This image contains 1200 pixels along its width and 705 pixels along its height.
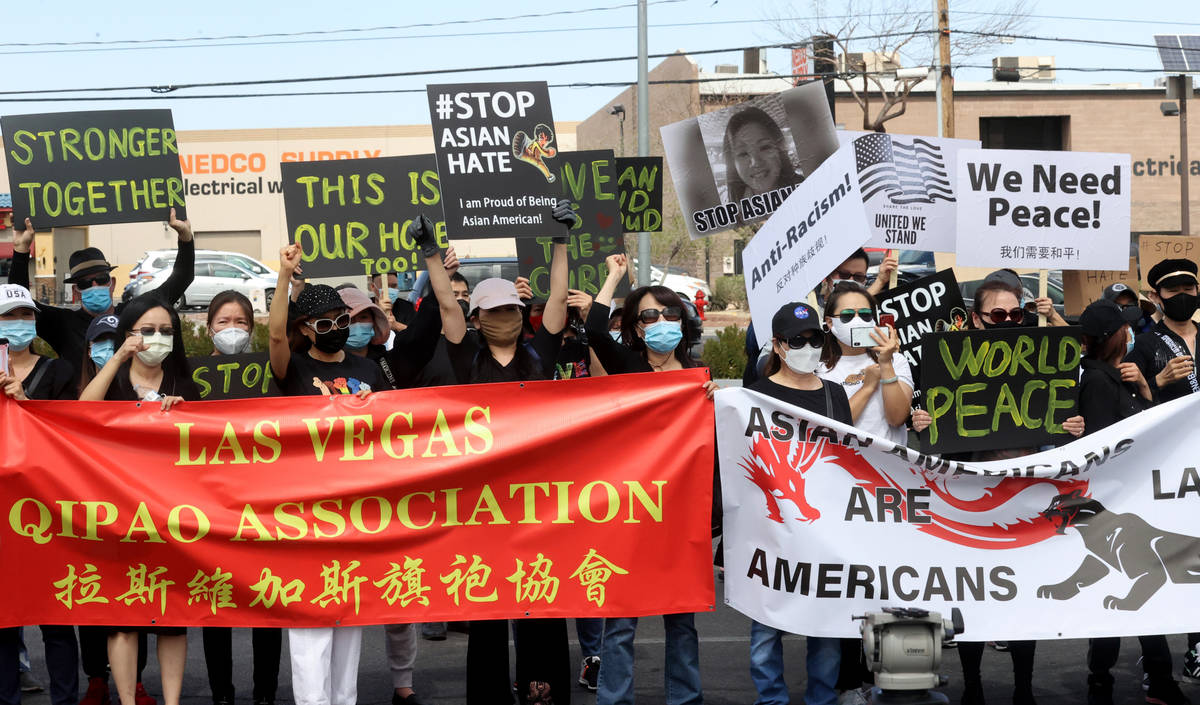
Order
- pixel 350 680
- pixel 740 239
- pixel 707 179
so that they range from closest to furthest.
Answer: pixel 350 680 → pixel 707 179 → pixel 740 239

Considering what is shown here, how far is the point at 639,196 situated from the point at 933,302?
2903mm

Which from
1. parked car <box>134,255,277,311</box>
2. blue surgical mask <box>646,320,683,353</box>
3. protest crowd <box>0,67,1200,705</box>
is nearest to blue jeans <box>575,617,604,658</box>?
protest crowd <box>0,67,1200,705</box>

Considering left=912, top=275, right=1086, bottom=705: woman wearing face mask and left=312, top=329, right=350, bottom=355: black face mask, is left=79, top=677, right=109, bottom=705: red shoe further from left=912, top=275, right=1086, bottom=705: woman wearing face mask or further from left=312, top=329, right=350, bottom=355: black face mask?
left=912, top=275, right=1086, bottom=705: woman wearing face mask

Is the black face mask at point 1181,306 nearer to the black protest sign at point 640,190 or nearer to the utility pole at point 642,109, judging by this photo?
the black protest sign at point 640,190

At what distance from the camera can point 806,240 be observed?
6.18m

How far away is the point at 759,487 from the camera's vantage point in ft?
17.1

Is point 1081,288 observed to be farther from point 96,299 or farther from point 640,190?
point 96,299

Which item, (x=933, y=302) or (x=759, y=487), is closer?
(x=759, y=487)

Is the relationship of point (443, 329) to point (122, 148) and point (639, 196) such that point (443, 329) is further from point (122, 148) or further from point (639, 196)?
point (639, 196)

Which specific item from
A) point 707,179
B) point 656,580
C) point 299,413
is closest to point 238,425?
point 299,413

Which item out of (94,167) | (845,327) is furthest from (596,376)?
(94,167)

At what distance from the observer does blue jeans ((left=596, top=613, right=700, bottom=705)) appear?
17.2 feet

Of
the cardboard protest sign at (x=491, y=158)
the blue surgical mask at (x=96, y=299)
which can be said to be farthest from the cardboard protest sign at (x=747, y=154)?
the blue surgical mask at (x=96, y=299)

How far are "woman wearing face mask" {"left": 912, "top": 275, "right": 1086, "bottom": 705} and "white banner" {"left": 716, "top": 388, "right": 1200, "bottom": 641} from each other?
368mm
